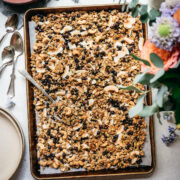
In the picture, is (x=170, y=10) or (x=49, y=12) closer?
(x=170, y=10)

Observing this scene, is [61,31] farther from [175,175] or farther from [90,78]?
[175,175]

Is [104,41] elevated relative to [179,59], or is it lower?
elevated

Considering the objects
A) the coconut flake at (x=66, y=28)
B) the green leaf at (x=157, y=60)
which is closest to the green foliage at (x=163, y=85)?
the green leaf at (x=157, y=60)

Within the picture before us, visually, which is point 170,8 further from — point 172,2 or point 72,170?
point 72,170

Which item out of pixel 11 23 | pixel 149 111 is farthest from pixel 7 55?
pixel 149 111

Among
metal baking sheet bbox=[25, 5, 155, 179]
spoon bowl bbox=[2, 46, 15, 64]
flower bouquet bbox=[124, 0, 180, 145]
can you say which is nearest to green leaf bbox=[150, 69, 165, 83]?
flower bouquet bbox=[124, 0, 180, 145]

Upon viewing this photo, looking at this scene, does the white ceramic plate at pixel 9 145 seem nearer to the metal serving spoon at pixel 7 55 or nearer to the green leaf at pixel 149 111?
the metal serving spoon at pixel 7 55

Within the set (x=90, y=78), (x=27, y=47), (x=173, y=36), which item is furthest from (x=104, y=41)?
(x=173, y=36)
